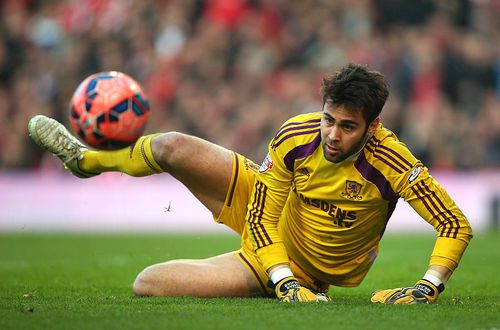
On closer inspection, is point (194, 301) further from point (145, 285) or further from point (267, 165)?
point (267, 165)

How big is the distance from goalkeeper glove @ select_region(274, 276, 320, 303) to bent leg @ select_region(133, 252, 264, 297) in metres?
0.67

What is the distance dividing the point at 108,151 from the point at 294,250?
1741 millimetres

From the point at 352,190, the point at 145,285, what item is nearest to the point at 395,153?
the point at 352,190

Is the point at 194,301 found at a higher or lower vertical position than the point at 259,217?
lower

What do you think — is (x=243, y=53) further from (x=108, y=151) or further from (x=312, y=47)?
(x=108, y=151)

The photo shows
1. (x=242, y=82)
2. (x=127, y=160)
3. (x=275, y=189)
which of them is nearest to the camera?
(x=275, y=189)

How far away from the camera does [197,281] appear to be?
7.11m

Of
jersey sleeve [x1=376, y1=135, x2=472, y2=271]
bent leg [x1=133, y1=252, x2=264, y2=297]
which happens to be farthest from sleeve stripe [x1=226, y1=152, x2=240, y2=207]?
jersey sleeve [x1=376, y1=135, x2=472, y2=271]

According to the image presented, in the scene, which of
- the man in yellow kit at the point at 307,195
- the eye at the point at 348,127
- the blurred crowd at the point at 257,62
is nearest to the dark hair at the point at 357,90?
the man in yellow kit at the point at 307,195

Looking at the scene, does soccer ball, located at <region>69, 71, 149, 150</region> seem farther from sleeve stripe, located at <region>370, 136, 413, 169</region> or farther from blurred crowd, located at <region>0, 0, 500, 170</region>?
blurred crowd, located at <region>0, 0, 500, 170</region>

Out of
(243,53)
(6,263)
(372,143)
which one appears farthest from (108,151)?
(243,53)

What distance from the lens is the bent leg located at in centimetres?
711

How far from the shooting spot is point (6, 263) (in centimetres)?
1130

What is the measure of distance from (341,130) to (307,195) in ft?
2.37
